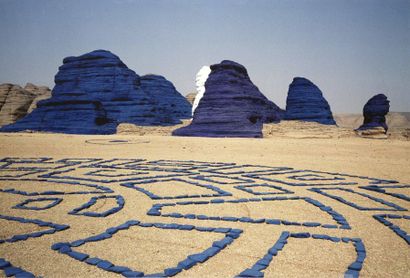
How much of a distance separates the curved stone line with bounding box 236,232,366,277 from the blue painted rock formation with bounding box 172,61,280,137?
2185 centimetres

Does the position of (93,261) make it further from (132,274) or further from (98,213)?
(98,213)

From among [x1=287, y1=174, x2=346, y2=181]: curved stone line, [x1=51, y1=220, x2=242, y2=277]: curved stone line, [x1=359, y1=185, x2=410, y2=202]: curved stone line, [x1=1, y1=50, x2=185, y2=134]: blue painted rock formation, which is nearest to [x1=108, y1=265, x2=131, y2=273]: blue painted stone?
[x1=51, y1=220, x2=242, y2=277]: curved stone line

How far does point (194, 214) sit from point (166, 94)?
50891 mm

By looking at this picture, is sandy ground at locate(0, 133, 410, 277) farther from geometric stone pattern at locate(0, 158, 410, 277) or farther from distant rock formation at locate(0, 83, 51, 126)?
distant rock formation at locate(0, 83, 51, 126)

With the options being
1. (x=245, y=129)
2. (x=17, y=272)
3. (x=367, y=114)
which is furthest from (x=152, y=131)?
(x=367, y=114)

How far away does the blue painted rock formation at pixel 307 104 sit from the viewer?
36875 millimetres

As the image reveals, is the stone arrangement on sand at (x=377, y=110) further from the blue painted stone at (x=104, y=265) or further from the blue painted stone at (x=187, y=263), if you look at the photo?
the blue painted stone at (x=104, y=265)

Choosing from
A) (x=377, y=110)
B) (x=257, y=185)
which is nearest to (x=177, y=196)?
(x=257, y=185)

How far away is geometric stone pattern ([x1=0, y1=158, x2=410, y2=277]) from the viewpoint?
8.44ft

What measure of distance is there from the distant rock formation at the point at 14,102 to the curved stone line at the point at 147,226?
154 feet

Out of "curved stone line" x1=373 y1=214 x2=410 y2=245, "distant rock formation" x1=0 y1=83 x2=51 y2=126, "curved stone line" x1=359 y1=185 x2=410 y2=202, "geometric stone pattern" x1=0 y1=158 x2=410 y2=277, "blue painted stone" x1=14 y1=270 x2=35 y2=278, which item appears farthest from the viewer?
"distant rock formation" x1=0 y1=83 x2=51 y2=126

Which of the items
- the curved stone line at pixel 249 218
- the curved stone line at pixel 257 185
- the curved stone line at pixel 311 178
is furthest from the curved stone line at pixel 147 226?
the curved stone line at pixel 311 178

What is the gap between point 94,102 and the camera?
32375mm

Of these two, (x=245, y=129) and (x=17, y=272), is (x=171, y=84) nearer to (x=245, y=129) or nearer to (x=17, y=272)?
(x=245, y=129)
